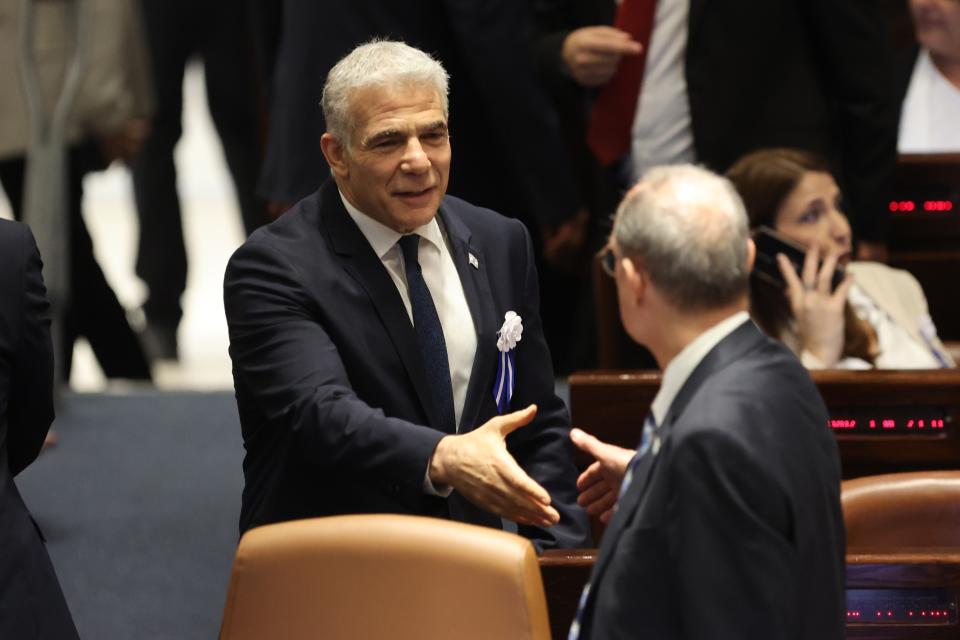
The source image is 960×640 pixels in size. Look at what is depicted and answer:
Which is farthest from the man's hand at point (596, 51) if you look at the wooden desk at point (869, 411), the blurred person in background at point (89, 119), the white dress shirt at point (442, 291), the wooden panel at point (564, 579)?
the wooden panel at point (564, 579)

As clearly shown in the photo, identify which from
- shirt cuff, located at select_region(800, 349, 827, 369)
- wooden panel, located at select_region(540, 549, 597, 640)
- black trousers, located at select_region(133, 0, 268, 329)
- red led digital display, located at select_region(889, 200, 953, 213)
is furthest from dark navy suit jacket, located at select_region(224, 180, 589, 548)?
black trousers, located at select_region(133, 0, 268, 329)

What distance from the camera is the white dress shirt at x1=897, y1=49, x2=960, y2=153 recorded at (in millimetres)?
5125

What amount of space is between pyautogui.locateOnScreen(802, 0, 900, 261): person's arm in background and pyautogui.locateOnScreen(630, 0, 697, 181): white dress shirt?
1.19 ft

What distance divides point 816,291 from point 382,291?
1.62m

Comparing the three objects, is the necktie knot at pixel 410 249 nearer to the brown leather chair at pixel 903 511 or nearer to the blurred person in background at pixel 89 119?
the brown leather chair at pixel 903 511

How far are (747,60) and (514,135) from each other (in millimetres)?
664

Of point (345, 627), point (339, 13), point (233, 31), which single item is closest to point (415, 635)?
point (345, 627)

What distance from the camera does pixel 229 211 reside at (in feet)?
31.5

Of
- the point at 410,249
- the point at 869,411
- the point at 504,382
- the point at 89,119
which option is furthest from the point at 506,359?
the point at 89,119

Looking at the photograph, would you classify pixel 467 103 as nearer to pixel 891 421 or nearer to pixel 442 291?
pixel 891 421

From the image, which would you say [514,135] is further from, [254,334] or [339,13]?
[254,334]

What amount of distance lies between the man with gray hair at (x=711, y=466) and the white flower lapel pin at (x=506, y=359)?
2.27 ft

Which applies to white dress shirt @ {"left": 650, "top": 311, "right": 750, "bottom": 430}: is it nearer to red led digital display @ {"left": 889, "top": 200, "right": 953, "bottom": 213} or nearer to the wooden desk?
the wooden desk

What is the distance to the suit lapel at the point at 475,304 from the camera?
281 cm
